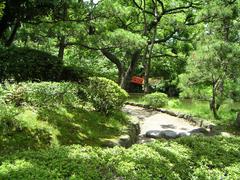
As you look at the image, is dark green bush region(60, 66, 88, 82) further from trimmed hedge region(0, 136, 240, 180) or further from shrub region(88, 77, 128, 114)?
trimmed hedge region(0, 136, 240, 180)

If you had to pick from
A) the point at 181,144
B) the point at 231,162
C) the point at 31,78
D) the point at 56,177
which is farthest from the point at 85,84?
the point at 56,177

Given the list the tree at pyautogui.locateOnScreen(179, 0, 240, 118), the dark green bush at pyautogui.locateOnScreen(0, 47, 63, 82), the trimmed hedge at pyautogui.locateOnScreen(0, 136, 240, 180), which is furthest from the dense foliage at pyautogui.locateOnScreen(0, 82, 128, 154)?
the tree at pyautogui.locateOnScreen(179, 0, 240, 118)

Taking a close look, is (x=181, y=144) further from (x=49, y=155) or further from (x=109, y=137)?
(x=109, y=137)

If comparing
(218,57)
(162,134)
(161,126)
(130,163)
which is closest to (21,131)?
(130,163)

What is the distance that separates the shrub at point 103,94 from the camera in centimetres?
832

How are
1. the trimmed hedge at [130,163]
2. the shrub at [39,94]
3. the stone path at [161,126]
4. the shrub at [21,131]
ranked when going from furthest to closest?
A: the stone path at [161,126] → the shrub at [39,94] → the shrub at [21,131] → the trimmed hedge at [130,163]

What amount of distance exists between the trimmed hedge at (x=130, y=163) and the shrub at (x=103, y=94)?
12.3 feet

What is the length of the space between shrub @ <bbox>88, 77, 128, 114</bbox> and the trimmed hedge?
147 inches

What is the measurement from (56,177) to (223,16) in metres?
10.6

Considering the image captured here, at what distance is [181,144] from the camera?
489 centimetres

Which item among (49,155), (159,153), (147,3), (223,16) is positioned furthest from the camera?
(147,3)

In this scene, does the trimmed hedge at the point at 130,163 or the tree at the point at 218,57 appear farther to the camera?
the tree at the point at 218,57

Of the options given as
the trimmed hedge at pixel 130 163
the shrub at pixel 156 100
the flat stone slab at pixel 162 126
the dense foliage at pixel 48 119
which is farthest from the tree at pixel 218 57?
the trimmed hedge at pixel 130 163

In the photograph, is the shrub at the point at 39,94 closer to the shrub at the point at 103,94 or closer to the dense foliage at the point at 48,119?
the dense foliage at the point at 48,119
